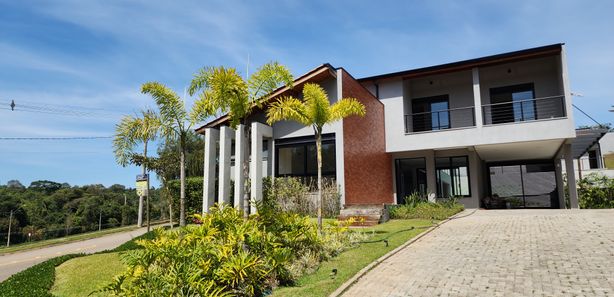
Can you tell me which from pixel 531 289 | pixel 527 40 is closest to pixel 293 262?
pixel 531 289

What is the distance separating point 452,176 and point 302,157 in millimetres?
8135

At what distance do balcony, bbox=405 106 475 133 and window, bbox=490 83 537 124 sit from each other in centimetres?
110

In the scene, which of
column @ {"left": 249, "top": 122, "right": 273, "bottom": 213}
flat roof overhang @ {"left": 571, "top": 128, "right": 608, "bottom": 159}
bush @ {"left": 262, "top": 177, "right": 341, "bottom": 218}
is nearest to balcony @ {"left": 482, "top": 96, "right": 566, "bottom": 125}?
flat roof overhang @ {"left": 571, "top": 128, "right": 608, "bottom": 159}

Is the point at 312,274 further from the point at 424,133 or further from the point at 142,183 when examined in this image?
the point at 424,133

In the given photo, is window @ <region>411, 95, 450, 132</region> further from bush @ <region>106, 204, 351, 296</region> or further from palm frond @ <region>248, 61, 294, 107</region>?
bush @ <region>106, 204, 351, 296</region>

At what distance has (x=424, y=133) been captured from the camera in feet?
56.7

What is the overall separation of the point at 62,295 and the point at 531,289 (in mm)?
7653

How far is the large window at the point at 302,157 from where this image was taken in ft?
47.3

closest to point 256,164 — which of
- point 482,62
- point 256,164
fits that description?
point 256,164

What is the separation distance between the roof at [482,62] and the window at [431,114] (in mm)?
2501

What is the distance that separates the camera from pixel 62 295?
683cm

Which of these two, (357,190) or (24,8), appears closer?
(24,8)

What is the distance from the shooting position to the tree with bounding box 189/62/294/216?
23.4 feet

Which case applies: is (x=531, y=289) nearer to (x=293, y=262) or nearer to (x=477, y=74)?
(x=293, y=262)
